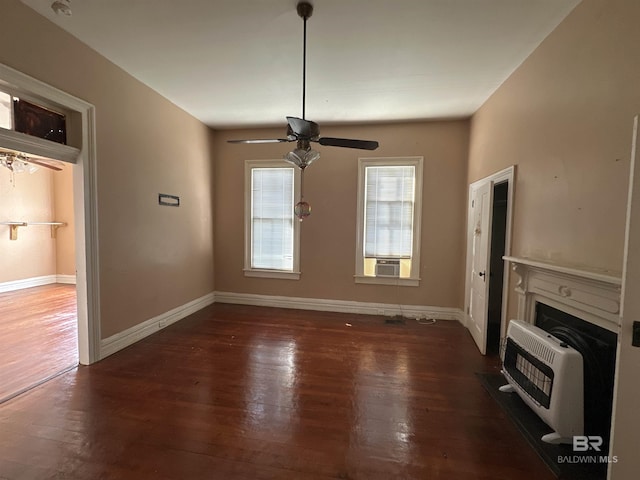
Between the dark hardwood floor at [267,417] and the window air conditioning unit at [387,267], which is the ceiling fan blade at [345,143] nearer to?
the dark hardwood floor at [267,417]

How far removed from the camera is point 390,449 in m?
1.89

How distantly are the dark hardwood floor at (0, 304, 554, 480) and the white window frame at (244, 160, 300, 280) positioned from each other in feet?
5.37

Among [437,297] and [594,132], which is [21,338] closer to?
[437,297]

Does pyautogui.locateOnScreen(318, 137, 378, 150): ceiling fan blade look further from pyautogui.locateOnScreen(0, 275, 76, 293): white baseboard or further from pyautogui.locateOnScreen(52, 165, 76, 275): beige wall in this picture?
pyautogui.locateOnScreen(0, 275, 76, 293): white baseboard

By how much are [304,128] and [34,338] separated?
13.3ft

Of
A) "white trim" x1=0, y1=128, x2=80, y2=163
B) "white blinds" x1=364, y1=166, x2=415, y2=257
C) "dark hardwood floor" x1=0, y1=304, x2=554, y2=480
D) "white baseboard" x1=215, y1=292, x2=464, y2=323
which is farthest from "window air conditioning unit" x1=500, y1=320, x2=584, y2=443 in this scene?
"white trim" x1=0, y1=128, x2=80, y2=163

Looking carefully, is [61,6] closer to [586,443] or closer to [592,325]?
[592,325]

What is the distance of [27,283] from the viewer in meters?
6.03

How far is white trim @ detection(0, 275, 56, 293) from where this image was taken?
5.61 metres

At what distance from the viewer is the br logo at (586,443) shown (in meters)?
1.81

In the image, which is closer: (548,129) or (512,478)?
(512,478)

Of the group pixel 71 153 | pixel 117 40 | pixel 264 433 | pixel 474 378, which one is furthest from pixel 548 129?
pixel 71 153

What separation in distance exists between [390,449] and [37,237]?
7997mm

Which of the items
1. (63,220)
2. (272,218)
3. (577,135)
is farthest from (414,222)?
(63,220)
